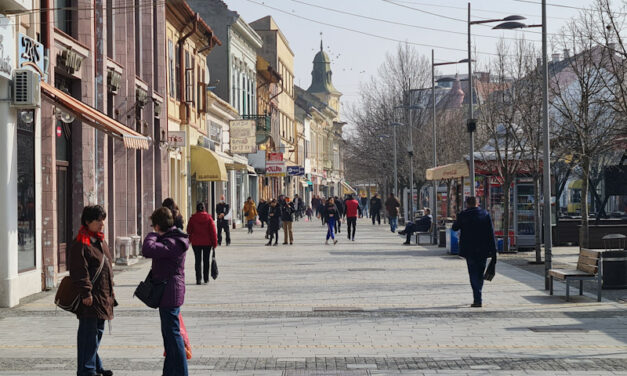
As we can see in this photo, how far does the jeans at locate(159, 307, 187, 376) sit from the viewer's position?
340 inches

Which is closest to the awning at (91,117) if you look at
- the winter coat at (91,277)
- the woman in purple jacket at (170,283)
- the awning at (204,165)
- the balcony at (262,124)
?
the winter coat at (91,277)

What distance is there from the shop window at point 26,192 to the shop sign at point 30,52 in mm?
840

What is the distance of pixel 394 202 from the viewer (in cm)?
4581

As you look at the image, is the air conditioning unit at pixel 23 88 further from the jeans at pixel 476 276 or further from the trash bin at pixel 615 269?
the trash bin at pixel 615 269

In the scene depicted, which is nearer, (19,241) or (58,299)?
(58,299)

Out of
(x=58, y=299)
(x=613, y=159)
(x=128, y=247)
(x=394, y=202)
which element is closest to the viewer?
(x=58, y=299)

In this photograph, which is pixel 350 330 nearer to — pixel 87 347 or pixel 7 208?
pixel 87 347

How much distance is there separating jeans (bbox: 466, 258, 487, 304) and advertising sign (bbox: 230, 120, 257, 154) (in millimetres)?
32863

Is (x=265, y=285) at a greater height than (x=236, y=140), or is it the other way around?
(x=236, y=140)

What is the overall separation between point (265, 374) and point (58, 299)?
2.02m

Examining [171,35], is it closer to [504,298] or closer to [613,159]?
[613,159]

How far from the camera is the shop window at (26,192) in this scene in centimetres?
1578

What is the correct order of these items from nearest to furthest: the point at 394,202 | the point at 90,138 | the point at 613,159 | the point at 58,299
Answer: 1. the point at 58,299
2. the point at 90,138
3. the point at 613,159
4. the point at 394,202

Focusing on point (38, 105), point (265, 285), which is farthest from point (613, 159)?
point (38, 105)
